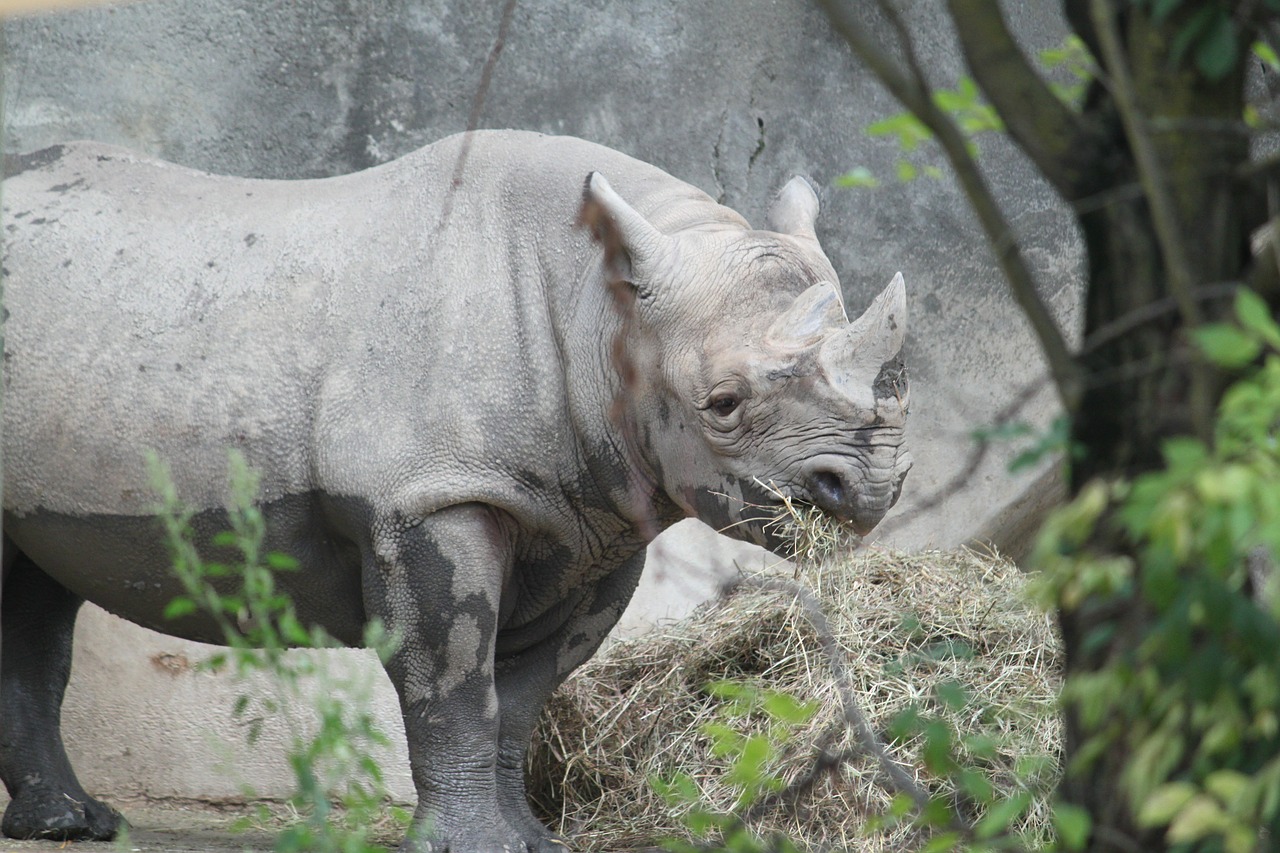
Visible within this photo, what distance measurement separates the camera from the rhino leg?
4520mm

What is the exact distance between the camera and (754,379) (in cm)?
387

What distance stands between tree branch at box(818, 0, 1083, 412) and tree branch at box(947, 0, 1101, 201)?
12cm

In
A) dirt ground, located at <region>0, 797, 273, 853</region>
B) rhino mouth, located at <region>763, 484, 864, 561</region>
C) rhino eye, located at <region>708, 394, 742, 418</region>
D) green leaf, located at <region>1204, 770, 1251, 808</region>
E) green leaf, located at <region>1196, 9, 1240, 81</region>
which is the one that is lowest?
dirt ground, located at <region>0, 797, 273, 853</region>

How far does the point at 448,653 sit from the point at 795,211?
1505 mm

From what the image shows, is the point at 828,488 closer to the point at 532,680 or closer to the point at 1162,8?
the point at 532,680

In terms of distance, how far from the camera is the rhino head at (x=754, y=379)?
381cm

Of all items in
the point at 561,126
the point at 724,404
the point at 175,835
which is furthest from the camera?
the point at 561,126

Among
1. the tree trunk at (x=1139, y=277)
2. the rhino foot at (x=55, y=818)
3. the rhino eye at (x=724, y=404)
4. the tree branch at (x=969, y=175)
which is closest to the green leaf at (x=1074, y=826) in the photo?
the tree trunk at (x=1139, y=277)

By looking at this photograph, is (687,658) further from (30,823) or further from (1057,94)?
(1057,94)

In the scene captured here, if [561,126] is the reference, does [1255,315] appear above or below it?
above

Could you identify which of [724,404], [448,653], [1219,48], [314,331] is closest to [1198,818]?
[1219,48]

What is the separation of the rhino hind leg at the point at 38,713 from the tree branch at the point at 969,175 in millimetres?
3457

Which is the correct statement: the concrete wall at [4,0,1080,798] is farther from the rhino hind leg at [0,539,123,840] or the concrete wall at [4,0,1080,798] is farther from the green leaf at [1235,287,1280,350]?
the green leaf at [1235,287,1280,350]

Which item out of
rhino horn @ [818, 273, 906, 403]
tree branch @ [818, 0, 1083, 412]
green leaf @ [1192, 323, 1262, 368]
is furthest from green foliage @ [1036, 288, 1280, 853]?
rhino horn @ [818, 273, 906, 403]
